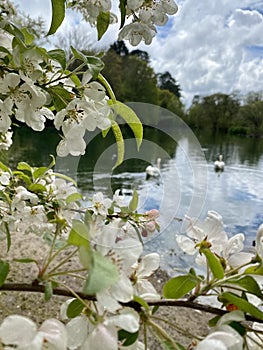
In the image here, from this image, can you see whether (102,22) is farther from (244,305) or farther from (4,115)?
(244,305)

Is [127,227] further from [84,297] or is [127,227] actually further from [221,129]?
[221,129]

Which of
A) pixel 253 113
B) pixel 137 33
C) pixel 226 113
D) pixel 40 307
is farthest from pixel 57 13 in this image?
pixel 226 113

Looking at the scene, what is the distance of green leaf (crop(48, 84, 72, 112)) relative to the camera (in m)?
0.59

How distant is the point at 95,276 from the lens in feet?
0.86

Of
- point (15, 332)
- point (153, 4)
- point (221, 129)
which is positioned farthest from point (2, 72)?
point (221, 129)

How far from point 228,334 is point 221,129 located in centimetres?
3100

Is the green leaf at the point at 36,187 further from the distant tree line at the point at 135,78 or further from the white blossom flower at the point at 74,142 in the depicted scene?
the distant tree line at the point at 135,78

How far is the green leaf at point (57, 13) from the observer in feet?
1.70

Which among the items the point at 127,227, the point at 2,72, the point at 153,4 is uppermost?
the point at 153,4

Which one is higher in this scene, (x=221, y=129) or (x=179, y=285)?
(x=221, y=129)

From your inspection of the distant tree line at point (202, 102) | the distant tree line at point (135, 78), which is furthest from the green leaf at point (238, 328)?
the distant tree line at point (202, 102)

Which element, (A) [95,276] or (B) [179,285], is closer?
(A) [95,276]

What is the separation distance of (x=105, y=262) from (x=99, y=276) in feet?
0.05

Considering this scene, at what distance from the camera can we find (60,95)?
1.94ft
